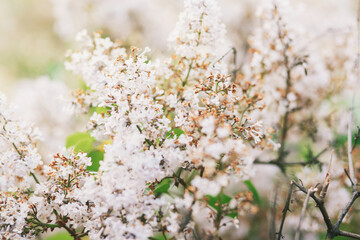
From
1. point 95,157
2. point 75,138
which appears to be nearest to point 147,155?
point 95,157

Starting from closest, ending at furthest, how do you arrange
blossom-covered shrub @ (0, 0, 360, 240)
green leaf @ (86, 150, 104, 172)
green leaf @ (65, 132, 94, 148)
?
1. blossom-covered shrub @ (0, 0, 360, 240)
2. green leaf @ (86, 150, 104, 172)
3. green leaf @ (65, 132, 94, 148)

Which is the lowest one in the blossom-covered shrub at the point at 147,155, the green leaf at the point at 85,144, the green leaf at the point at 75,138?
the blossom-covered shrub at the point at 147,155

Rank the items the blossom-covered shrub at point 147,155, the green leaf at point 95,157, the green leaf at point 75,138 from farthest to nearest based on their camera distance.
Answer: the green leaf at point 75,138 < the green leaf at point 95,157 < the blossom-covered shrub at point 147,155

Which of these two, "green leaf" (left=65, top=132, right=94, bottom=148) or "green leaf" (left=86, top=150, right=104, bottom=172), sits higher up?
"green leaf" (left=65, top=132, right=94, bottom=148)

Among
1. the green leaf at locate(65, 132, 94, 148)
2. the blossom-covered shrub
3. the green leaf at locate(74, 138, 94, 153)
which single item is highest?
the green leaf at locate(65, 132, 94, 148)

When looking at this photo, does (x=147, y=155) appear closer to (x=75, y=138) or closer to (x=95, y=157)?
(x=95, y=157)

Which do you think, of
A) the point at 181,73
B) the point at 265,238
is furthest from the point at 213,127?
the point at 265,238

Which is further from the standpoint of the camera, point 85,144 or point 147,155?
point 85,144

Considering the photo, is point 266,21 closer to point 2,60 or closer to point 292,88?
point 292,88

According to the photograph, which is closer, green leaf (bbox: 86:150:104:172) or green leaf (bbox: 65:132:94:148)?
green leaf (bbox: 86:150:104:172)

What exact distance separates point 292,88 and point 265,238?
1.70 ft

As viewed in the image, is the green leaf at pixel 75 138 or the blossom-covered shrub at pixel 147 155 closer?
the blossom-covered shrub at pixel 147 155

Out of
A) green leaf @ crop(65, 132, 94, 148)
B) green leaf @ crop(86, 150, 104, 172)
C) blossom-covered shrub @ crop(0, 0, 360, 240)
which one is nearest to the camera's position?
blossom-covered shrub @ crop(0, 0, 360, 240)

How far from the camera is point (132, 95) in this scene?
46cm
